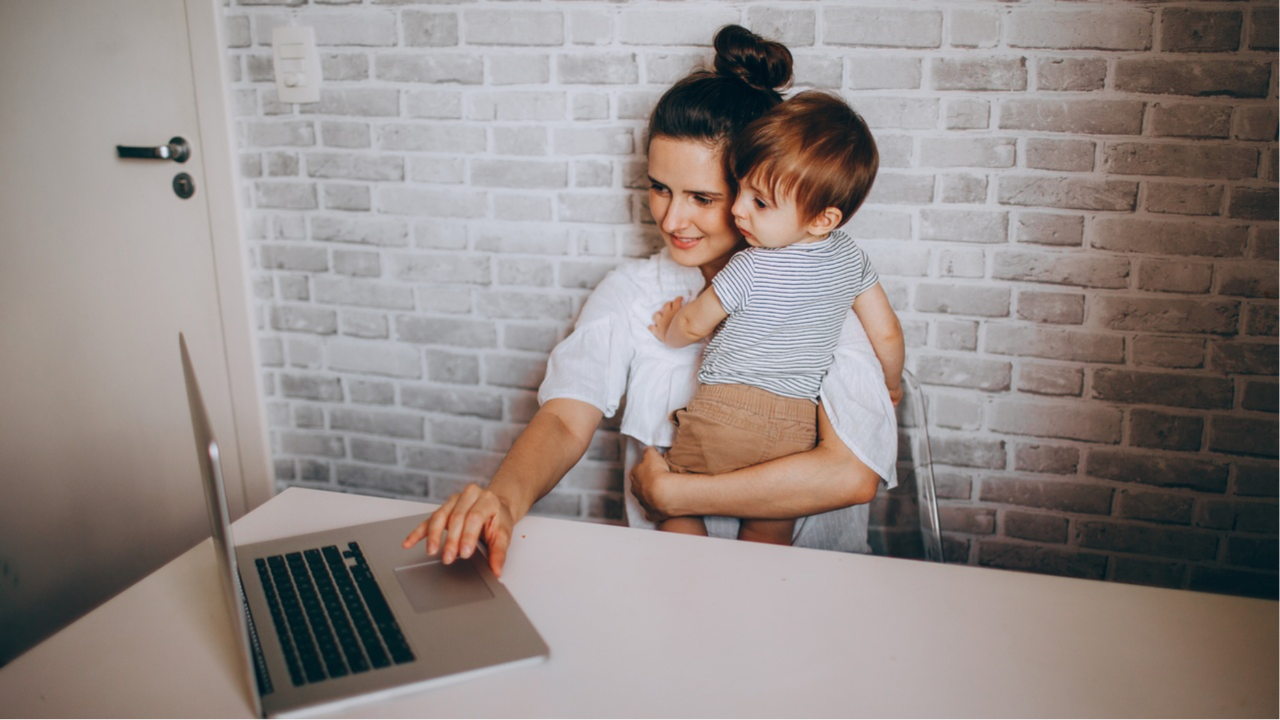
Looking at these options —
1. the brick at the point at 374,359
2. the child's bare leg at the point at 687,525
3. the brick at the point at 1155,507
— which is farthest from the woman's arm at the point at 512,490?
the brick at the point at 1155,507

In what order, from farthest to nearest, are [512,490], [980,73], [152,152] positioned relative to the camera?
[152,152] < [980,73] < [512,490]

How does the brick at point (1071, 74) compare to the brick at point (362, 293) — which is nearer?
the brick at point (1071, 74)

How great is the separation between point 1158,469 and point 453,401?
1760 millimetres

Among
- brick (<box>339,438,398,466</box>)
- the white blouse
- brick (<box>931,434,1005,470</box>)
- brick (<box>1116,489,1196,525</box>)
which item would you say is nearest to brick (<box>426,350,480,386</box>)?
brick (<box>339,438,398,466</box>)

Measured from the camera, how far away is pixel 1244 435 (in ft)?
5.66

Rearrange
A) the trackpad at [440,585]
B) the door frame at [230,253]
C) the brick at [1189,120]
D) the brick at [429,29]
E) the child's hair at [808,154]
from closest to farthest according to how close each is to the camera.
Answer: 1. the trackpad at [440,585]
2. the child's hair at [808,154]
3. the brick at [1189,120]
4. the brick at [429,29]
5. the door frame at [230,253]

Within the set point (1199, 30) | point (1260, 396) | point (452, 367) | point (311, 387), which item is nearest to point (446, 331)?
point (452, 367)

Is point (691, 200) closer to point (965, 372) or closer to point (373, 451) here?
point (965, 372)

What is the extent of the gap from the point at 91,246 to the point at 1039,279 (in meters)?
2.32

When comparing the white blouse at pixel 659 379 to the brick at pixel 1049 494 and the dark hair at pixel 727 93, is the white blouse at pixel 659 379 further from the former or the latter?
the brick at pixel 1049 494

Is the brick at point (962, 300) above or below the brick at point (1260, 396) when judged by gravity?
above

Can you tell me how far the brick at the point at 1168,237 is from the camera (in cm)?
164

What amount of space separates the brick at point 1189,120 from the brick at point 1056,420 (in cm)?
61

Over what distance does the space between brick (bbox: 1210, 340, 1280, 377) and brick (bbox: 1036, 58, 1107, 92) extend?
63 centimetres
